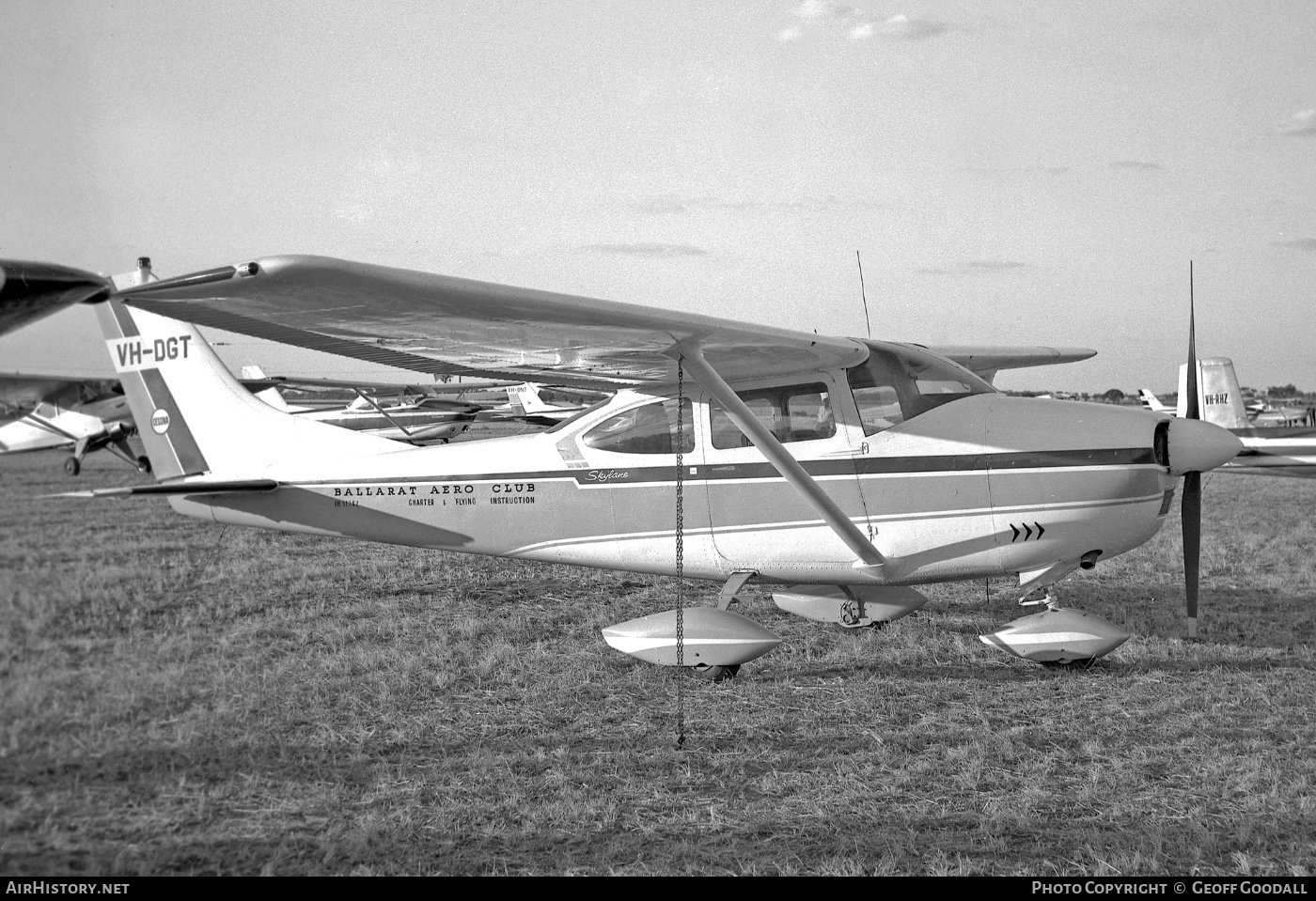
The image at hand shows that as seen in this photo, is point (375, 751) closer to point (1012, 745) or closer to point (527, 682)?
point (527, 682)

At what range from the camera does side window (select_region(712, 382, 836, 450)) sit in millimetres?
5973

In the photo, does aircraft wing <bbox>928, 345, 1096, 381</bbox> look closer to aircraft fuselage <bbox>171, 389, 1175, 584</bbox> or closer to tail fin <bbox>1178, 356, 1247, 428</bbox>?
aircraft fuselage <bbox>171, 389, 1175, 584</bbox>

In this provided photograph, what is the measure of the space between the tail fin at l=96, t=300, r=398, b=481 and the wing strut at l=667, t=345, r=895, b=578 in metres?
2.74

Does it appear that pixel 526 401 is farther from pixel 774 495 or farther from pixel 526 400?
pixel 774 495

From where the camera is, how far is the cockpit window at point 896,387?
5.90 m

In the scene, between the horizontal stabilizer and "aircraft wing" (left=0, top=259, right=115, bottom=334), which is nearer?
"aircraft wing" (left=0, top=259, right=115, bottom=334)

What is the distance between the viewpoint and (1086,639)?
5504 mm

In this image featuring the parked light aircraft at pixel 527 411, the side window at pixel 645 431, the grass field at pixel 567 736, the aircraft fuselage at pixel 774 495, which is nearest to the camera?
the grass field at pixel 567 736

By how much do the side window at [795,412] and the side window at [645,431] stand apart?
0.38 meters

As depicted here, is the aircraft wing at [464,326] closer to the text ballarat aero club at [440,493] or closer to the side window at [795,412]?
the side window at [795,412]
